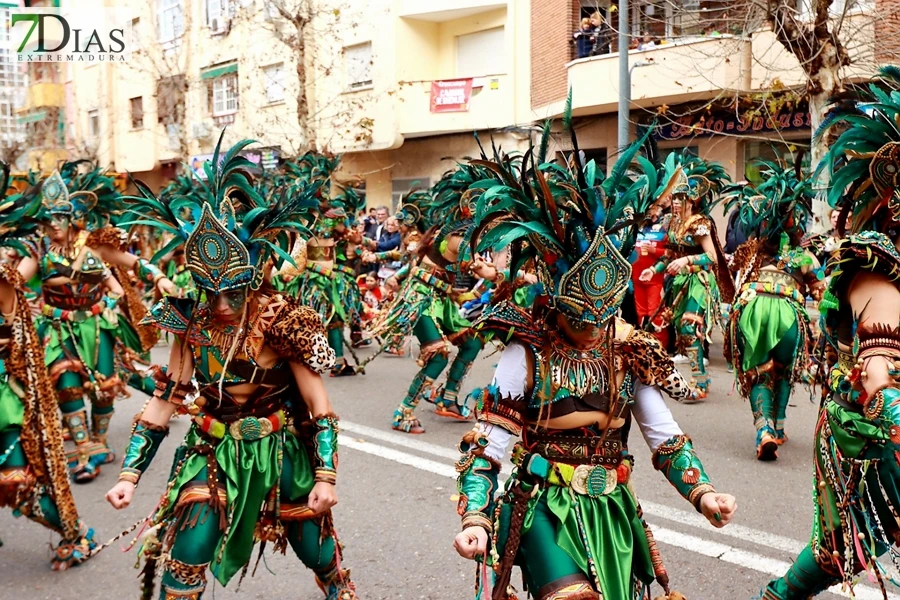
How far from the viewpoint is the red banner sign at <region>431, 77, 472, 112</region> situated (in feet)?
75.6

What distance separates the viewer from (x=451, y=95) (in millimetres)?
23328

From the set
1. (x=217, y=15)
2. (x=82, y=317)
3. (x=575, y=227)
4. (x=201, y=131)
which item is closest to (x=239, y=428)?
(x=575, y=227)

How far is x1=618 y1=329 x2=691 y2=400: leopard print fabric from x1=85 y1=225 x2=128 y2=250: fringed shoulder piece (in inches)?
203

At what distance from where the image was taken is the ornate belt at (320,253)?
10.8 m

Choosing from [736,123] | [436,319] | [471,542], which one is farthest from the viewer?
[736,123]

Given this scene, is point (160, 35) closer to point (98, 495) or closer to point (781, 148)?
point (781, 148)

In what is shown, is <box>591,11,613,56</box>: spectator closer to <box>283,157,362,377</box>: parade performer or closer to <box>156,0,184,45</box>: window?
<box>283,157,362,377</box>: parade performer

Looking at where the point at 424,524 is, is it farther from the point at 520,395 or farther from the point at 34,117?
the point at 34,117

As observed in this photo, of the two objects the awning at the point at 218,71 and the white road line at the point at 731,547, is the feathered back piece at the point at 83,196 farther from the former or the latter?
the awning at the point at 218,71

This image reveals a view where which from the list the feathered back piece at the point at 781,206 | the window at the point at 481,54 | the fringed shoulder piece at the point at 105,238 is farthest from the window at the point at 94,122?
the feathered back piece at the point at 781,206

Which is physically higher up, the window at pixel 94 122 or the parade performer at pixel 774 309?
the window at pixel 94 122

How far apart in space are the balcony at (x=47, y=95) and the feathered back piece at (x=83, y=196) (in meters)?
35.0

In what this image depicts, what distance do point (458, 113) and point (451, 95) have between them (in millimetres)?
504

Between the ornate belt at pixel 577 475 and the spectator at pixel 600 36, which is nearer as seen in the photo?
the ornate belt at pixel 577 475
